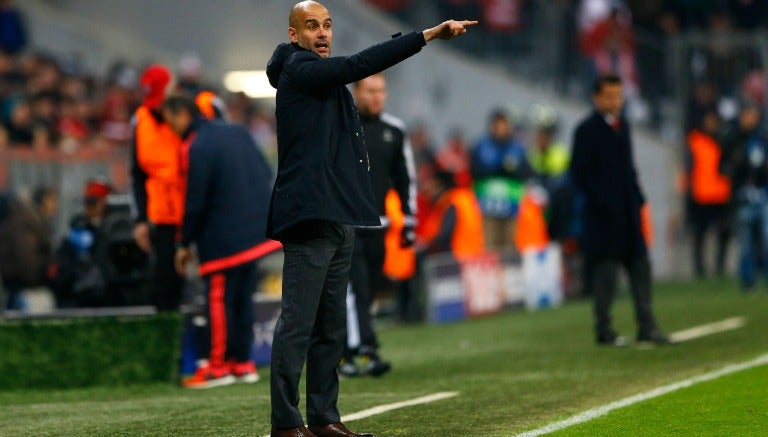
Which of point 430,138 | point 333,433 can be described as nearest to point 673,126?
point 430,138

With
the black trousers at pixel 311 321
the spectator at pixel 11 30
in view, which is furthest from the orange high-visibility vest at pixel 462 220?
the black trousers at pixel 311 321

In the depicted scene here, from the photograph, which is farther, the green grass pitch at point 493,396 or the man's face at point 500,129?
the man's face at point 500,129

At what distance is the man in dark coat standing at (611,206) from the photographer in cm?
1369

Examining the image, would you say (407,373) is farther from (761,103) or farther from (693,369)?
(761,103)

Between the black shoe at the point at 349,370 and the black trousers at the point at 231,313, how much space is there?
2.20ft

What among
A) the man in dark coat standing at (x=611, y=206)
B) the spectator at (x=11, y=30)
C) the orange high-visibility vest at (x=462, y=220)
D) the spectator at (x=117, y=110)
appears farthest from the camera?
the spectator at (x=11, y=30)

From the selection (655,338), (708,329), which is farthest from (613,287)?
(708,329)

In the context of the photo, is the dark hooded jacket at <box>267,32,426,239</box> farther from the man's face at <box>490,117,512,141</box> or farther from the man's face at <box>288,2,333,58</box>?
the man's face at <box>490,117,512,141</box>

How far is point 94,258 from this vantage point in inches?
561

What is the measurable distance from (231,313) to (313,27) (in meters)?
4.14

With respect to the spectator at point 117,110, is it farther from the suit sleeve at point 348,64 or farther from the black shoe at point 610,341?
the suit sleeve at point 348,64

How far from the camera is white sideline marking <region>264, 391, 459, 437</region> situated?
→ 927cm

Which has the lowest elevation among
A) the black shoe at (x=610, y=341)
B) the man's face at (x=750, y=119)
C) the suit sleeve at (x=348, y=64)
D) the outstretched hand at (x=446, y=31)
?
the black shoe at (x=610, y=341)

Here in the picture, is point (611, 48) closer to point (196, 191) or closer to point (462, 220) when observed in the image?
point (462, 220)
